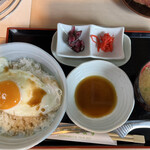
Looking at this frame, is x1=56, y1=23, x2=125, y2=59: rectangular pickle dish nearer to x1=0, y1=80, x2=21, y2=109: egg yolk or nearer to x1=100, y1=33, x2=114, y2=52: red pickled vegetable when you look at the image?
x1=100, y1=33, x2=114, y2=52: red pickled vegetable

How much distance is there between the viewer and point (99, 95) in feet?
4.44

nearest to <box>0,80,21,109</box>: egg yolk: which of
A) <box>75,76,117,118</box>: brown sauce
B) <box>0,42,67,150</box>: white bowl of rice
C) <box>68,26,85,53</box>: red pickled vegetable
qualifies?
<box>0,42,67,150</box>: white bowl of rice

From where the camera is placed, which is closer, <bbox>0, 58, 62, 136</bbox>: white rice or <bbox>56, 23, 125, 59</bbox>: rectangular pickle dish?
<bbox>0, 58, 62, 136</bbox>: white rice

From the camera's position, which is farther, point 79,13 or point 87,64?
point 79,13

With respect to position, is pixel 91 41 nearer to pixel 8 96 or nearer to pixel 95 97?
pixel 95 97

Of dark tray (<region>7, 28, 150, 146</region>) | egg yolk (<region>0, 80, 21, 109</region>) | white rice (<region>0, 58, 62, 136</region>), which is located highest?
dark tray (<region>7, 28, 150, 146</region>)

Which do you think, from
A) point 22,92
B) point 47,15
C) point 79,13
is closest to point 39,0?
point 47,15

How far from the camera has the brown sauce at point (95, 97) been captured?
1.28 m

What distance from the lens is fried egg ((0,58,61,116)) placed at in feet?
3.20

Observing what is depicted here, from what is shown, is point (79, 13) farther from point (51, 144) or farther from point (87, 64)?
point (51, 144)

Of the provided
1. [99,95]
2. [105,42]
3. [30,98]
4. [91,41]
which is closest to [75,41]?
[91,41]

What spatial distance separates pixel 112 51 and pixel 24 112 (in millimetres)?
1006

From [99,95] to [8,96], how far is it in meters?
0.79

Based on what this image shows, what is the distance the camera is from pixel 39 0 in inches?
64.6
